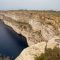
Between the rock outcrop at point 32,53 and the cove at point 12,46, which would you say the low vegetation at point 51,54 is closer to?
the rock outcrop at point 32,53

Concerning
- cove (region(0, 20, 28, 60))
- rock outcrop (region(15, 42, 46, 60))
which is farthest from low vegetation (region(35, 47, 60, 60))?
cove (region(0, 20, 28, 60))

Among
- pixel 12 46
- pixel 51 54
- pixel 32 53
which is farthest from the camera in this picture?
pixel 12 46

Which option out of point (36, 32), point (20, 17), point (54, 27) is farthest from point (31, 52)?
point (20, 17)

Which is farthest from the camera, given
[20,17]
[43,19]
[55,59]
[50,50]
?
[20,17]

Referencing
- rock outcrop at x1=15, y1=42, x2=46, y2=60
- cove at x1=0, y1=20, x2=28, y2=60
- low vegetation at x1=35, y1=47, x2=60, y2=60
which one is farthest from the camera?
cove at x1=0, y1=20, x2=28, y2=60

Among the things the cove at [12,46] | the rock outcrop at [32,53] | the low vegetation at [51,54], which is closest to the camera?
the low vegetation at [51,54]

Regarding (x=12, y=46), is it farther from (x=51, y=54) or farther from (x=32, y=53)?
(x=51, y=54)

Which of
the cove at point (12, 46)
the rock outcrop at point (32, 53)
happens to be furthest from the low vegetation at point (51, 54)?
the cove at point (12, 46)

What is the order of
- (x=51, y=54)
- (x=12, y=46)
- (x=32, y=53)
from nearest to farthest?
(x=51, y=54), (x=32, y=53), (x=12, y=46)

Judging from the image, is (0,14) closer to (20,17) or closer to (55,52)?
(20,17)

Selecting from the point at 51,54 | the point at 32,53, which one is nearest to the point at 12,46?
the point at 32,53

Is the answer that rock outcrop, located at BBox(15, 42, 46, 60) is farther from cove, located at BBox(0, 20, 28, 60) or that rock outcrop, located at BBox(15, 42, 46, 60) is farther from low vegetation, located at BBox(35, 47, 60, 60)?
cove, located at BBox(0, 20, 28, 60)
